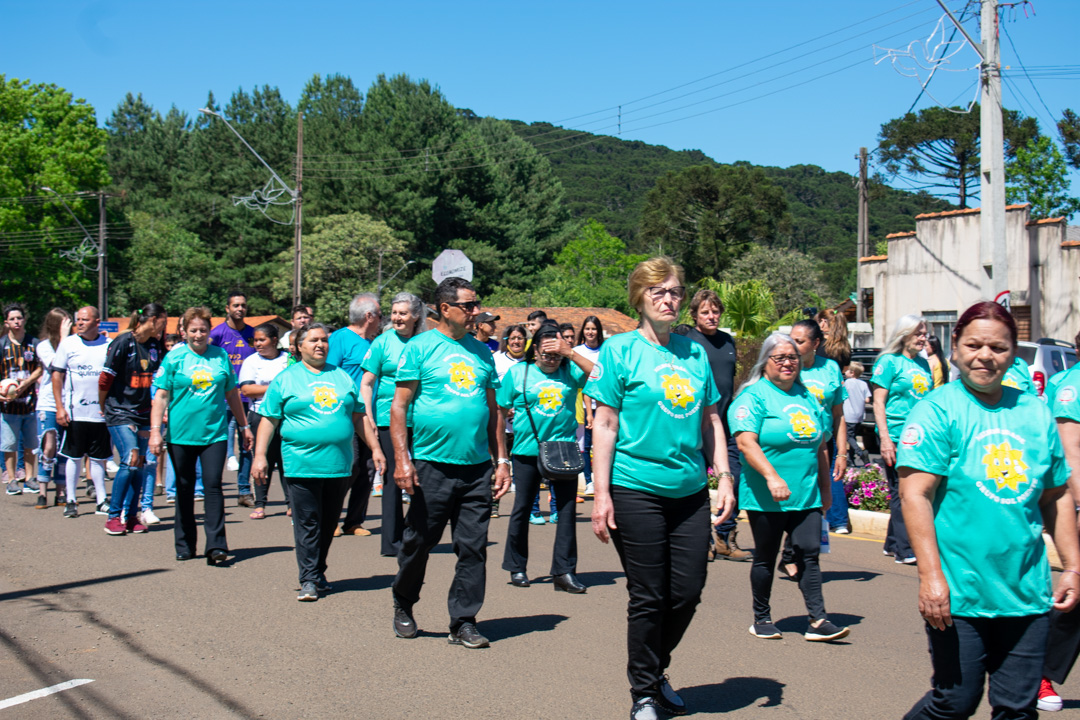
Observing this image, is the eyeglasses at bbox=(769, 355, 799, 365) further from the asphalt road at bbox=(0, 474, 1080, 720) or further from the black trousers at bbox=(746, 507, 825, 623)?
the asphalt road at bbox=(0, 474, 1080, 720)

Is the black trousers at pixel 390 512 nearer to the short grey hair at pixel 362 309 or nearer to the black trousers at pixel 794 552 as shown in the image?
the short grey hair at pixel 362 309

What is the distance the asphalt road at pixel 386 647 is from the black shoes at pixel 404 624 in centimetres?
10

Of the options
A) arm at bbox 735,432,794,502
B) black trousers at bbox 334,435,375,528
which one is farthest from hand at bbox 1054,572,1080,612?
black trousers at bbox 334,435,375,528

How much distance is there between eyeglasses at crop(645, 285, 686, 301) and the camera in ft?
13.9

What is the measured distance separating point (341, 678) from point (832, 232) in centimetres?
11393

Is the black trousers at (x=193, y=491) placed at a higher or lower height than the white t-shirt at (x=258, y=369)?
lower

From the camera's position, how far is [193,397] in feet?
24.9

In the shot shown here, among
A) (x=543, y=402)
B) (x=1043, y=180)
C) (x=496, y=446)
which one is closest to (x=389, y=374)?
(x=543, y=402)

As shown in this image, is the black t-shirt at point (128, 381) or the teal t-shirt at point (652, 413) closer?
the teal t-shirt at point (652, 413)

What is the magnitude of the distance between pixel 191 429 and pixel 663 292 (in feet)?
15.6

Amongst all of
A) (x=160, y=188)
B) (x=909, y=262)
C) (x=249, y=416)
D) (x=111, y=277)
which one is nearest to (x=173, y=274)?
(x=111, y=277)

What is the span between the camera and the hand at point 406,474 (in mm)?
5246

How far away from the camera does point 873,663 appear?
512 cm

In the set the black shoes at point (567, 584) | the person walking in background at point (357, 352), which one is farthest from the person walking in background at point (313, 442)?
the person walking in background at point (357, 352)
